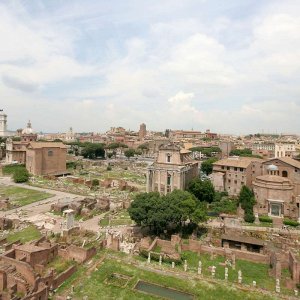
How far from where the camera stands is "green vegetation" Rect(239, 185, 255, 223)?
37031 millimetres

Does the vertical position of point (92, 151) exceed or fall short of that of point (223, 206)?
it exceeds it

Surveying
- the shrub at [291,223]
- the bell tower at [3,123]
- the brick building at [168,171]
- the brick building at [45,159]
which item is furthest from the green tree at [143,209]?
the bell tower at [3,123]

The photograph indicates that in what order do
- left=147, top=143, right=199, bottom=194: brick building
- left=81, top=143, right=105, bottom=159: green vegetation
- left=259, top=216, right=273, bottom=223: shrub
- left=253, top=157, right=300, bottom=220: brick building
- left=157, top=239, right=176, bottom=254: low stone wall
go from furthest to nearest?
left=81, top=143, right=105, bottom=159: green vegetation < left=147, top=143, right=199, bottom=194: brick building < left=253, top=157, right=300, bottom=220: brick building < left=259, top=216, right=273, bottom=223: shrub < left=157, top=239, right=176, bottom=254: low stone wall

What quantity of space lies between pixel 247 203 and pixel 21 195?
127ft

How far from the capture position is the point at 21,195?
2073 inches

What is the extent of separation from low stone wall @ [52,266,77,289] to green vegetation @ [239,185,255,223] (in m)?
22.6

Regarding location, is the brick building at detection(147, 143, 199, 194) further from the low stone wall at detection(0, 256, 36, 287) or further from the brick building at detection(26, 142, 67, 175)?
the brick building at detection(26, 142, 67, 175)

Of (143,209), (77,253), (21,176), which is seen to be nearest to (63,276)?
(77,253)

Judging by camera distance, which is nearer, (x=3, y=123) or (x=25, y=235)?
(x=25, y=235)

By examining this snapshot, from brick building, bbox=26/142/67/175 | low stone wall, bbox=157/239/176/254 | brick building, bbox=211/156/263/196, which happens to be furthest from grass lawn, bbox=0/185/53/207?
brick building, bbox=211/156/263/196

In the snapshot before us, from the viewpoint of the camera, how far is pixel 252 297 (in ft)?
71.6

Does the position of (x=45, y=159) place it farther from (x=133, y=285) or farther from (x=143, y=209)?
(x=133, y=285)

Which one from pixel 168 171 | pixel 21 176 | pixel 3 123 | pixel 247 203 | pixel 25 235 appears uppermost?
pixel 3 123

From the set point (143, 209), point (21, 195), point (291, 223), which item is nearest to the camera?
point (143, 209)
